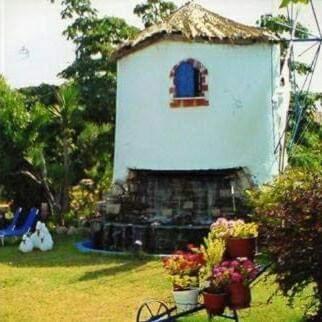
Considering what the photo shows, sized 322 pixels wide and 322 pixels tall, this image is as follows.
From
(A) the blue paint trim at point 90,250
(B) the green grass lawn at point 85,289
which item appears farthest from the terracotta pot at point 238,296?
(A) the blue paint trim at point 90,250

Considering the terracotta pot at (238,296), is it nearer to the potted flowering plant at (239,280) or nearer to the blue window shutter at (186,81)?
the potted flowering plant at (239,280)

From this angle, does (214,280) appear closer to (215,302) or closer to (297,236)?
(215,302)

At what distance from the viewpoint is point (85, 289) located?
1203 cm

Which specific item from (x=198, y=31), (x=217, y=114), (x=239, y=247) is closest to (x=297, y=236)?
(x=239, y=247)

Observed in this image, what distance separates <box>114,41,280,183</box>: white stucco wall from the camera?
16531 millimetres

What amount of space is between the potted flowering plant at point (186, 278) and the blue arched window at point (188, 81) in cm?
908

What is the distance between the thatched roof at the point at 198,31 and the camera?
53.8 ft

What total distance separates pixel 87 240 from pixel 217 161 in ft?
14.3

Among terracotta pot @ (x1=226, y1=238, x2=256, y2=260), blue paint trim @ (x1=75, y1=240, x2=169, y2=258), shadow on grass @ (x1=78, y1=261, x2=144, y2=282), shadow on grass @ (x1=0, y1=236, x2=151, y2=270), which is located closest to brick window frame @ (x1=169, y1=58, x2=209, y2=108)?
blue paint trim @ (x1=75, y1=240, x2=169, y2=258)

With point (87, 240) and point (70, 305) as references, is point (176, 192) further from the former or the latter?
point (70, 305)

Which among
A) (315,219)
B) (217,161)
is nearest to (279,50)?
(217,161)

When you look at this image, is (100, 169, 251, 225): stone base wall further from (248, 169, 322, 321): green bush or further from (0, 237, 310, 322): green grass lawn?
(248, 169, 322, 321): green bush

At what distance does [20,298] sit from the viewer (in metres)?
11.5

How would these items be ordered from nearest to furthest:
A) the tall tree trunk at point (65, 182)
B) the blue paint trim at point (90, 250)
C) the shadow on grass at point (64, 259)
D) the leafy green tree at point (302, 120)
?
the shadow on grass at point (64, 259) < the blue paint trim at point (90, 250) < the leafy green tree at point (302, 120) < the tall tree trunk at point (65, 182)
